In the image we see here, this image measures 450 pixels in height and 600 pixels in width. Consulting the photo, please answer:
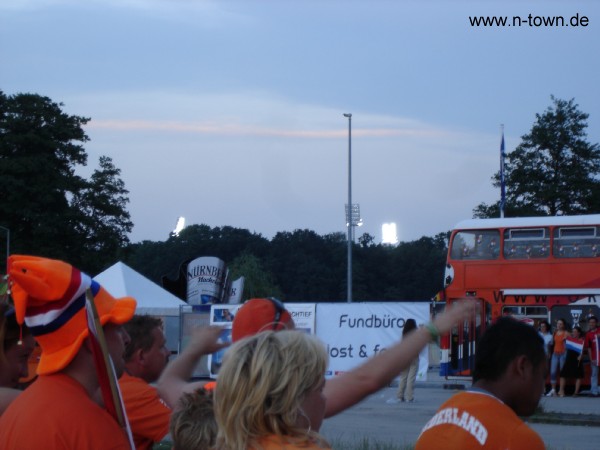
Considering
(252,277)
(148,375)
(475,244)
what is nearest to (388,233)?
(252,277)

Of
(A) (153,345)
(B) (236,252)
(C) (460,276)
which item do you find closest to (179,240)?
(B) (236,252)

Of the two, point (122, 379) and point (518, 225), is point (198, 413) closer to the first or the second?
point (122, 379)

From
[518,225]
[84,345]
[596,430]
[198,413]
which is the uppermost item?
[518,225]

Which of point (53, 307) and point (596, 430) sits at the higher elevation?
point (53, 307)

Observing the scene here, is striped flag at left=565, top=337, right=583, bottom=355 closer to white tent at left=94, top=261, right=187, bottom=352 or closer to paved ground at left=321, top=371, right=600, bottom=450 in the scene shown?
paved ground at left=321, top=371, right=600, bottom=450

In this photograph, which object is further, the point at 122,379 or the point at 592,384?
the point at 592,384

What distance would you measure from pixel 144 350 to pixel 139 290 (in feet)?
71.5

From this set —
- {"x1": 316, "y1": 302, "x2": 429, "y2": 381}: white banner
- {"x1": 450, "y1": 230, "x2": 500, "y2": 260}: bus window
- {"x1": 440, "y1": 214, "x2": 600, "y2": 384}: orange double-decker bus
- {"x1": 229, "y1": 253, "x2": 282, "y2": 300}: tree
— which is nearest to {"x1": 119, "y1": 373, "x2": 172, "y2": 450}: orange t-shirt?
{"x1": 316, "y1": 302, "x2": 429, "y2": 381}: white banner

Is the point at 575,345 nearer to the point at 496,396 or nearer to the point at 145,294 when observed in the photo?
the point at 145,294

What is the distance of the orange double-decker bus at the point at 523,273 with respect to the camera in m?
27.0

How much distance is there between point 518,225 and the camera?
94.3 ft

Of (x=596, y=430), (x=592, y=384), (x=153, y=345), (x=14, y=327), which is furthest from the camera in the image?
(x=592, y=384)

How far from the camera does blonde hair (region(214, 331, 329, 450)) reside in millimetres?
2854

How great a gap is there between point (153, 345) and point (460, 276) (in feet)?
83.2
